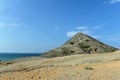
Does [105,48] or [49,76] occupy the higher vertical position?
[105,48]

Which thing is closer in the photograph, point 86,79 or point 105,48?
point 86,79

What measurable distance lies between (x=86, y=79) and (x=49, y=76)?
8.60ft

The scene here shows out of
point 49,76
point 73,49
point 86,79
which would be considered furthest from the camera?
point 73,49

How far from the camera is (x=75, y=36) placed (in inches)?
1758


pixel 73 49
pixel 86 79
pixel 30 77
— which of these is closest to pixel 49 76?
pixel 30 77

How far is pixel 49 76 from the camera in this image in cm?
1842

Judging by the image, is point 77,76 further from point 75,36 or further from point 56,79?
point 75,36

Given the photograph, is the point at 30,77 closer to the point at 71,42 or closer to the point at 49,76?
the point at 49,76

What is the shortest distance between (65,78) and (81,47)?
2709 cm

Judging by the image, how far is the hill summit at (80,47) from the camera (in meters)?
42.6

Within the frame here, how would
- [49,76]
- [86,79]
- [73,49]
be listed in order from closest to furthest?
[86,79] < [49,76] < [73,49]

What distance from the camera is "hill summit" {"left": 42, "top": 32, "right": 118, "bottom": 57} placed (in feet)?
140

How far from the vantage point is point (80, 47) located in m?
44.2

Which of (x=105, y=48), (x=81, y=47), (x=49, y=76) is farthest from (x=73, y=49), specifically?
(x=49, y=76)
